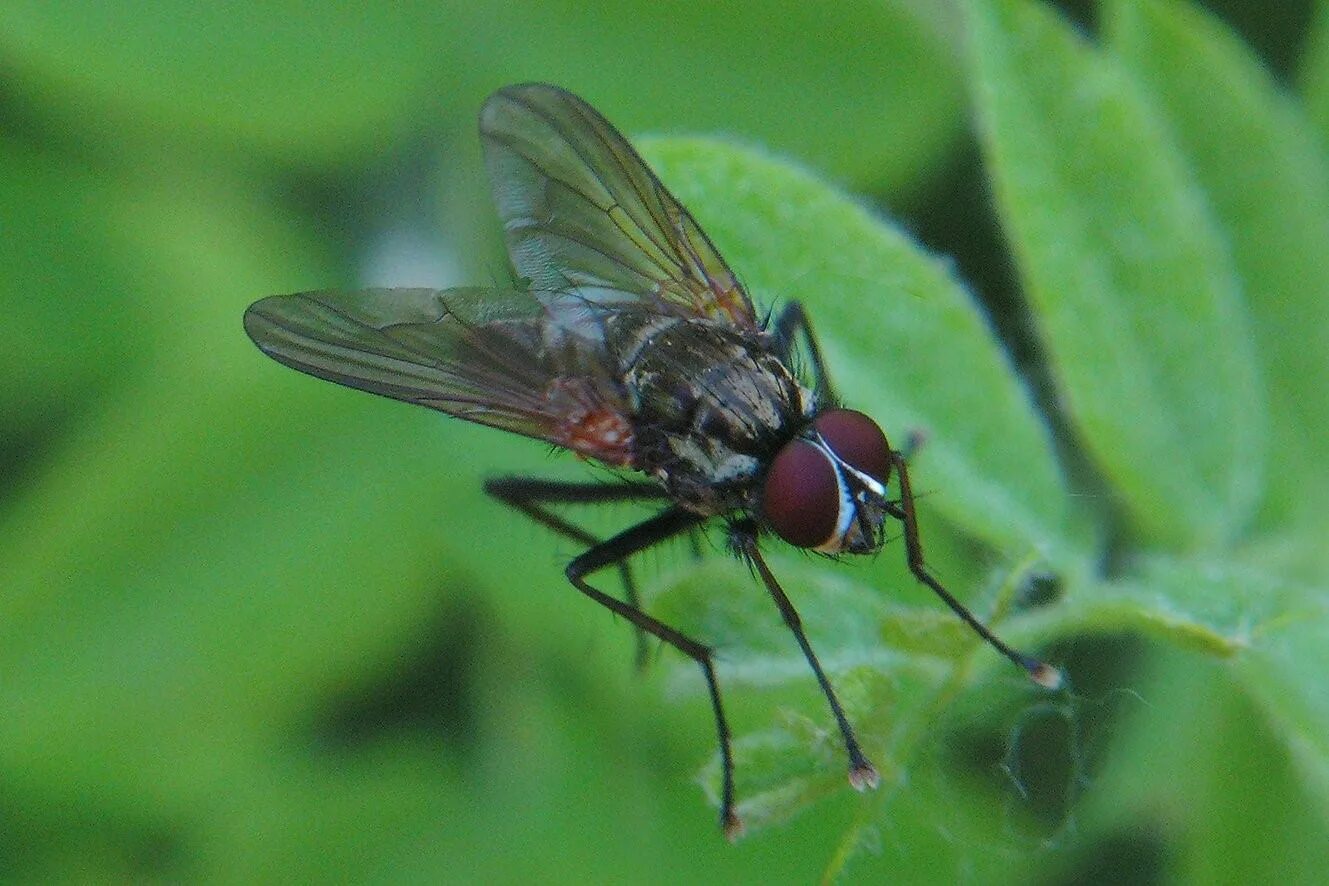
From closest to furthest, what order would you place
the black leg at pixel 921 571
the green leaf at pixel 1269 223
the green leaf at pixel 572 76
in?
the black leg at pixel 921 571, the green leaf at pixel 1269 223, the green leaf at pixel 572 76

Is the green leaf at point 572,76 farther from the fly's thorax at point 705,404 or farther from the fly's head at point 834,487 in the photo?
the fly's head at point 834,487

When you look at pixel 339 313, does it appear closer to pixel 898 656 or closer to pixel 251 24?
pixel 898 656

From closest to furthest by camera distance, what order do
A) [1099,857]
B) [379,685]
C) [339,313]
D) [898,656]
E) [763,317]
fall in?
[898,656] → [339,313] → [763,317] → [1099,857] → [379,685]

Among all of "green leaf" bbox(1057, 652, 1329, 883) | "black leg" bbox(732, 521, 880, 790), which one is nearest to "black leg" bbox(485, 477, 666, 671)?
"black leg" bbox(732, 521, 880, 790)

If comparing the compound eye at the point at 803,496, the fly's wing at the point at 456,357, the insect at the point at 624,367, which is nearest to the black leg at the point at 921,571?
the insect at the point at 624,367

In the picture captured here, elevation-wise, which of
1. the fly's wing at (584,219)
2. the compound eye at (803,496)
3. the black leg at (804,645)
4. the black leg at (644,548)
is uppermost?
the fly's wing at (584,219)

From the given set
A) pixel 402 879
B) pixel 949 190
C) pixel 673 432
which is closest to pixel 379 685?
pixel 402 879
